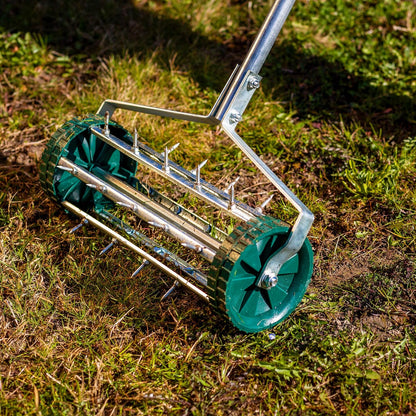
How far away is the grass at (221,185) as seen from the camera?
2.18m

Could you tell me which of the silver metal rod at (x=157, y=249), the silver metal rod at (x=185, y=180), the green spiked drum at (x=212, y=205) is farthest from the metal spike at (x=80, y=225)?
the silver metal rod at (x=185, y=180)

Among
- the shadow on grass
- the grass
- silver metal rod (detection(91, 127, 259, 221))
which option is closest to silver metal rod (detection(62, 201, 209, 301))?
the grass

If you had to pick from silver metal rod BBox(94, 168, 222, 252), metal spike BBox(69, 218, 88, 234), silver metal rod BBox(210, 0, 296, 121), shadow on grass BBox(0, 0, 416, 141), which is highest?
silver metal rod BBox(210, 0, 296, 121)

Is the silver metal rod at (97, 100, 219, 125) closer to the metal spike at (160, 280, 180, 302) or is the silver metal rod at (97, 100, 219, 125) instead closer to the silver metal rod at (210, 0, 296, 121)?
the silver metal rod at (210, 0, 296, 121)

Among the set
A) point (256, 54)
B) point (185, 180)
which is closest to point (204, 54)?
point (256, 54)

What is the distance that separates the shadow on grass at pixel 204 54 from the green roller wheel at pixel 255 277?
1.57 metres

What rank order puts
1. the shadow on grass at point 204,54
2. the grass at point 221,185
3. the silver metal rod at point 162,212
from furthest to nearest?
the shadow on grass at point 204,54 → the silver metal rod at point 162,212 → the grass at point 221,185

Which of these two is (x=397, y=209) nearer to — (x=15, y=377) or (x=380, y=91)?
(x=380, y=91)

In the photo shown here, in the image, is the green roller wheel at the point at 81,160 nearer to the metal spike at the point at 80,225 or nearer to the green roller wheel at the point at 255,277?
the metal spike at the point at 80,225

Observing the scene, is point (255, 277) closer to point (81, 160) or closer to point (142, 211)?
point (142, 211)

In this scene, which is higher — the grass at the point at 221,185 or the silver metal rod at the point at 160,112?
the silver metal rod at the point at 160,112

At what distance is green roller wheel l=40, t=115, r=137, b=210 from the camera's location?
251cm

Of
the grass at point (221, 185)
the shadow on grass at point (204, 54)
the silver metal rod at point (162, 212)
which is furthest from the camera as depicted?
the shadow on grass at point (204, 54)

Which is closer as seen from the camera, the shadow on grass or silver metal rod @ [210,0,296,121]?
silver metal rod @ [210,0,296,121]
